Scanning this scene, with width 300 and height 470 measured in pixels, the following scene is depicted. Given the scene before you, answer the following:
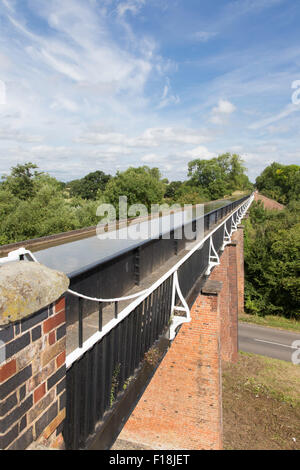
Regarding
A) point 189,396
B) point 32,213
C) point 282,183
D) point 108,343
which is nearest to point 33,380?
point 108,343

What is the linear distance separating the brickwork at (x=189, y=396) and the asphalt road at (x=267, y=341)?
32.2ft

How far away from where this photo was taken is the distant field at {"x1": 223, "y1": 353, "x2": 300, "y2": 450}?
10.7 meters

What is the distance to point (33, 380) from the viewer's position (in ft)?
5.12

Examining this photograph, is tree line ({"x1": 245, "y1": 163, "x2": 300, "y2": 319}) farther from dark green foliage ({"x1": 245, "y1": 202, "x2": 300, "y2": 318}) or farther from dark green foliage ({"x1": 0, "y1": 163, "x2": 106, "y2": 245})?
dark green foliage ({"x1": 0, "y1": 163, "x2": 106, "y2": 245})

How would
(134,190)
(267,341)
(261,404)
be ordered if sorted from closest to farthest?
(261,404) < (267,341) < (134,190)

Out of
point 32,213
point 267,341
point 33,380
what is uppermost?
point 32,213

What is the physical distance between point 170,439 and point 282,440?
5.02 m

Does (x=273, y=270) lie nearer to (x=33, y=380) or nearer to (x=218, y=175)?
(x=33, y=380)

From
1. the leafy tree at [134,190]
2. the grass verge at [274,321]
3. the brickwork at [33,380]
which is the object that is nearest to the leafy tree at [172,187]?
the leafy tree at [134,190]

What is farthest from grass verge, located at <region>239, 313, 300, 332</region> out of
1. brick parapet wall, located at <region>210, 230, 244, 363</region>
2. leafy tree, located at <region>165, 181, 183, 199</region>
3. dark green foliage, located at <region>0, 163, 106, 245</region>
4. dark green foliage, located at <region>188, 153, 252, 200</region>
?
leafy tree, located at <region>165, 181, 183, 199</region>

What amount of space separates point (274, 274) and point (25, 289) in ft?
89.0

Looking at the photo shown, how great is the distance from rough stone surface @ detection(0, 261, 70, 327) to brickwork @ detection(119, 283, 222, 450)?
739 centimetres

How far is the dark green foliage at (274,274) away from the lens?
24.6 meters
